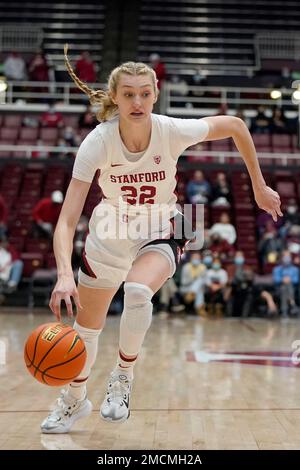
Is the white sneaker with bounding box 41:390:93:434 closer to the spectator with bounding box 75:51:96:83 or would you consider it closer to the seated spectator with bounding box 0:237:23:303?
the seated spectator with bounding box 0:237:23:303

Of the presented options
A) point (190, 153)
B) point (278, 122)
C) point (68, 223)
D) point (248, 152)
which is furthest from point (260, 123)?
point (68, 223)

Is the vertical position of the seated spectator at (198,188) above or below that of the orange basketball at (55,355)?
above

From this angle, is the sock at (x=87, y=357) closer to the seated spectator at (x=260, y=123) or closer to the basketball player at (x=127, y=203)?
the basketball player at (x=127, y=203)

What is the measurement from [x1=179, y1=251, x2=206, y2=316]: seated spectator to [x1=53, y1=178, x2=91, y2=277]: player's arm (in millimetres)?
8992

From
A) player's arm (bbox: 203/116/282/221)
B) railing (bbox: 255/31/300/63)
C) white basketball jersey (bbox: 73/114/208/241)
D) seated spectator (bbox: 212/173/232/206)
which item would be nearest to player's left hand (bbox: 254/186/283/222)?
player's arm (bbox: 203/116/282/221)

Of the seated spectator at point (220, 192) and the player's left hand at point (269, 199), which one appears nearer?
the player's left hand at point (269, 199)

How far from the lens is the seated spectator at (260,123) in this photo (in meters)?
16.2

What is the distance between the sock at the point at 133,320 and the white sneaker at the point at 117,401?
0.15 ft

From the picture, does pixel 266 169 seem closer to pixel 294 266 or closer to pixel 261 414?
pixel 294 266

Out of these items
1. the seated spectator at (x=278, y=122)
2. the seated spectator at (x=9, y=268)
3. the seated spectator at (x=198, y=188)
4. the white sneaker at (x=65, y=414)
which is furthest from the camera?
the seated spectator at (x=278, y=122)

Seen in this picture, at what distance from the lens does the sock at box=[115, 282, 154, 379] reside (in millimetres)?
3469

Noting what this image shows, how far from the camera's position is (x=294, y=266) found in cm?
1245
